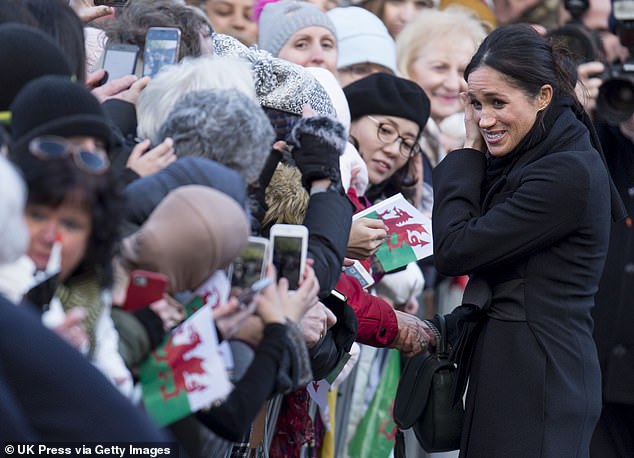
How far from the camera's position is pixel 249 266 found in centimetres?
305

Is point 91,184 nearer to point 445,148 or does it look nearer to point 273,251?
point 273,251

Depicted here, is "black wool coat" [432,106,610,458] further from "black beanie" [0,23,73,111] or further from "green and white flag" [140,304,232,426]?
"black beanie" [0,23,73,111]

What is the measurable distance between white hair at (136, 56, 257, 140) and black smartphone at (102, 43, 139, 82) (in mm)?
527

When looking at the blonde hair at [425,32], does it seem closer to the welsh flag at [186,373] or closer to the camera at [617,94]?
the camera at [617,94]

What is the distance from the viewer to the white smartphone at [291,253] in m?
3.18

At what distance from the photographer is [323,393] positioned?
4309 mm

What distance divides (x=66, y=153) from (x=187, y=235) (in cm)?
39

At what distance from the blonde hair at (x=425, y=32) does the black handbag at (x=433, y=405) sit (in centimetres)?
273

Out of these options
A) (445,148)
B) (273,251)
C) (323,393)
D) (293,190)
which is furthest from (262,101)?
(445,148)

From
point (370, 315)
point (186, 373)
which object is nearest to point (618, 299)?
point (370, 315)

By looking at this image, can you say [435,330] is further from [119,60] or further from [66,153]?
[66,153]

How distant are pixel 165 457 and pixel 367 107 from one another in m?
3.03

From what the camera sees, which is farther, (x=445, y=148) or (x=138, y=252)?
(x=445, y=148)

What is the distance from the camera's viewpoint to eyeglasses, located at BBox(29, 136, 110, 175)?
7.61 feet
